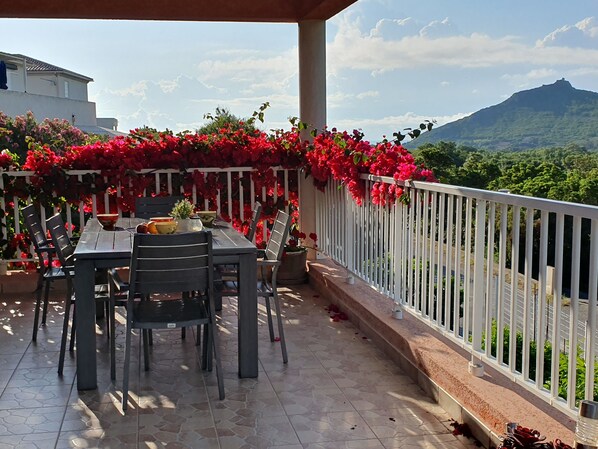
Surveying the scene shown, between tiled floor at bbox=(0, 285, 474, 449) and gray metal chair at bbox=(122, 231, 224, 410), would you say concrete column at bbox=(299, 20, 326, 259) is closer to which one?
tiled floor at bbox=(0, 285, 474, 449)

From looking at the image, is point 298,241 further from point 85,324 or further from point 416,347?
point 85,324

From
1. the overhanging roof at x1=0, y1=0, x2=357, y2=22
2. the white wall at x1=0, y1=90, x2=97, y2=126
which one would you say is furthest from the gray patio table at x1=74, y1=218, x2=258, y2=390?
the white wall at x1=0, y1=90, x2=97, y2=126

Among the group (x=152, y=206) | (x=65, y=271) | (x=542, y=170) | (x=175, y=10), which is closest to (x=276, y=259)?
(x=65, y=271)

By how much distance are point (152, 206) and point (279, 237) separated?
183 cm

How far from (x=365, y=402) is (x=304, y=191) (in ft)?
11.6

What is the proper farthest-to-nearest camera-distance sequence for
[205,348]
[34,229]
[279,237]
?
[34,229] → [279,237] → [205,348]

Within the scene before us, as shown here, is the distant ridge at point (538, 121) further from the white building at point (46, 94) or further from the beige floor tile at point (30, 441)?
the white building at point (46, 94)

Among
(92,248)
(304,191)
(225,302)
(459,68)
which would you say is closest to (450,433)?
(92,248)

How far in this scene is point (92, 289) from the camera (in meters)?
3.64

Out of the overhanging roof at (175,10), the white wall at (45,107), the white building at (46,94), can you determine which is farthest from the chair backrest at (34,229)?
the white wall at (45,107)

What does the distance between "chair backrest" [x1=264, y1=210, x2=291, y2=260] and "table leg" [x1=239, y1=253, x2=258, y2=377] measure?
317 mm

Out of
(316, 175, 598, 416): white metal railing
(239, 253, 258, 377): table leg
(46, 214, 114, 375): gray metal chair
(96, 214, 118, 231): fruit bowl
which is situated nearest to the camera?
(316, 175, 598, 416): white metal railing

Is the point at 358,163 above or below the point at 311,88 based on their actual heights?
below

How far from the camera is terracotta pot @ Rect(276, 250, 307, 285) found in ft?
21.1
